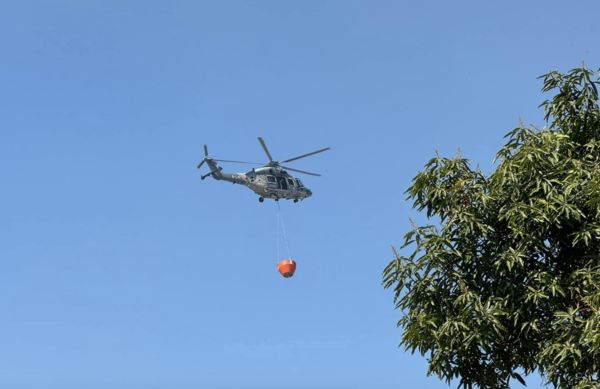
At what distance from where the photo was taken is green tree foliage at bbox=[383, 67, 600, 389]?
696 inches

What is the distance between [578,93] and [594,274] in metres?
A: 5.18

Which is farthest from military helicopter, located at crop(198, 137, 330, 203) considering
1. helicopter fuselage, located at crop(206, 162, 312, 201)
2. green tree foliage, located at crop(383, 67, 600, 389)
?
green tree foliage, located at crop(383, 67, 600, 389)

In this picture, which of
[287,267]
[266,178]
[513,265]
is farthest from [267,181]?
[513,265]

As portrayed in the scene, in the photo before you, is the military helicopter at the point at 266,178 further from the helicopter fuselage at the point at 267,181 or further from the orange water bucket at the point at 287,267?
the orange water bucket at the point at 287,267

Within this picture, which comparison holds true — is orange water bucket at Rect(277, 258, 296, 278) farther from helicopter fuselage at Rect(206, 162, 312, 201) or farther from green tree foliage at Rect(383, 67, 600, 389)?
helicopter fuselage at Rect(206, 162, 312, 201)

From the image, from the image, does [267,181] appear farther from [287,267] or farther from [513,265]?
[513,265]

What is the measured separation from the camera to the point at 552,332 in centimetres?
1838

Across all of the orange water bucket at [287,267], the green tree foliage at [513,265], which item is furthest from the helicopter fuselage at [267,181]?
the green tree foliage at [513,265]

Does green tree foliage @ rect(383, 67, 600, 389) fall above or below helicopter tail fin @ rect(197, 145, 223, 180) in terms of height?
below

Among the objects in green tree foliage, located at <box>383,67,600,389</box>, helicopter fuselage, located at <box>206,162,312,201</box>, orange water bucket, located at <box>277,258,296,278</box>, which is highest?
helicopter fuselage, located at <box>206,162,312,201</box>

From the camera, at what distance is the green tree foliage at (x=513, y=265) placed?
58.0 feet

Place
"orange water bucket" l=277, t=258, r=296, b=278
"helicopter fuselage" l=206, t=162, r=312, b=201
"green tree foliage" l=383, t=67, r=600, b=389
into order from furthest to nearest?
1. "helicopter fuselage" l=206, t=162, r=312, b=201
2. "orange water bucket" l=277, t=258, r=296, b=278
3. "green tree foliage" l=383, t=67, r=600, b=389

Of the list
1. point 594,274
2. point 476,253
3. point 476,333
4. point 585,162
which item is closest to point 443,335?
point 476,333

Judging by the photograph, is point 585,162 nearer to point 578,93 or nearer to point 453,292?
point 578,93
